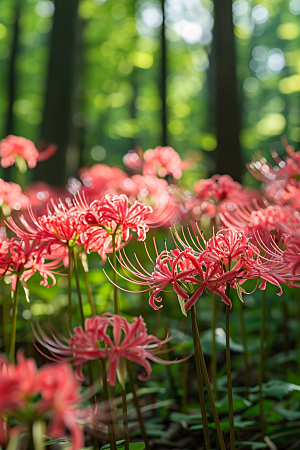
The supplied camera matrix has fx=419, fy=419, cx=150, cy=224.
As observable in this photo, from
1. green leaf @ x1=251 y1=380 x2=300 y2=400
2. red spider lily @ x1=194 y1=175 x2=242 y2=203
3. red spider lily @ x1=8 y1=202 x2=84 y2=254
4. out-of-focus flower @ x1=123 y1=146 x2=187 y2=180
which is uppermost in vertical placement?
out-of-focus flower @ x1=123 y1=146 x2=187 y2=180

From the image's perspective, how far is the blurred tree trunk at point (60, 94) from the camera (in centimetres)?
448

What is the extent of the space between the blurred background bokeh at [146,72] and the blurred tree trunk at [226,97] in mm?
11

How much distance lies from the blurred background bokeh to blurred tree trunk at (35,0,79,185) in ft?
0.04

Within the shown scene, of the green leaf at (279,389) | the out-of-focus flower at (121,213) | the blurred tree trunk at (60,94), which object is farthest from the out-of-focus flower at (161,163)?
the blurred tree trunk at (60,94)

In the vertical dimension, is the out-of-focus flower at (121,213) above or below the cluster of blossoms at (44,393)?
above

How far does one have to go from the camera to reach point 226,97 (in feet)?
15.0

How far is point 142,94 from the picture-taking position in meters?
14.7

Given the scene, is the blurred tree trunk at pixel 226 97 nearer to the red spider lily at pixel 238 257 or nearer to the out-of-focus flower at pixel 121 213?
the out-of-focus flower at pixel 121 213

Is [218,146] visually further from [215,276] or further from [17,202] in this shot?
[215,276]

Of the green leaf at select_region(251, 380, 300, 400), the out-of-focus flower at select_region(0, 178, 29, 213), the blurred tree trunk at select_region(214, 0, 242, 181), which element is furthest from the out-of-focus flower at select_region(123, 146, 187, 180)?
the blurred tree trunk at select_region(214, 0, 242, 181)

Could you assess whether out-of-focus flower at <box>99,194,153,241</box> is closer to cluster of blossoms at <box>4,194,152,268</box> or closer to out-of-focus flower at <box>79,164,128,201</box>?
cluster of blossoms at <box>4,194,152,268</box>

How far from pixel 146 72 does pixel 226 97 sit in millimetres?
10471

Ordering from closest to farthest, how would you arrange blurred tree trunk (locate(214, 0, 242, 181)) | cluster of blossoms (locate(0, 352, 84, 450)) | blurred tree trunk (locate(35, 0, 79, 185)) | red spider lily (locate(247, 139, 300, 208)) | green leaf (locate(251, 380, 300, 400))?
cluster of blossoms (locate(0, 352, 84, 450))
green leaf (locate(251, 380, 300, 400))
red spider lily (locate(247, 139, 300, 208))
blurred tree trunk (locate(214, 0, 242, 181))
blurred tree trunk (locate(35, 0, 79, 185))

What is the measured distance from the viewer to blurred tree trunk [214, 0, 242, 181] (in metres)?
4.31
